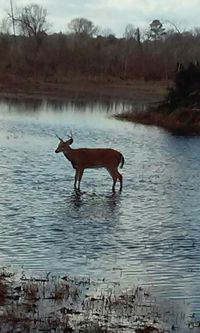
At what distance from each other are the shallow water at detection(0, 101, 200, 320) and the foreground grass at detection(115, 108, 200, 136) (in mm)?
10783

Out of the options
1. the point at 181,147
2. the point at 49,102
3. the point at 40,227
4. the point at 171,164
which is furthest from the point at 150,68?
the point at 40,227

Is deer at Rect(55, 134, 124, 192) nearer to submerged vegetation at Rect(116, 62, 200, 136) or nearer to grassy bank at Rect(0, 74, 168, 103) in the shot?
submerged vegetation at Rect(116, 62, 200, 136)

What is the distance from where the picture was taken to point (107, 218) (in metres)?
13.7

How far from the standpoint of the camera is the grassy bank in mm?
59562

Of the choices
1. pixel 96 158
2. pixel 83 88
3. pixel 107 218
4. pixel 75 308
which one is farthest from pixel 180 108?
pixel 75 308

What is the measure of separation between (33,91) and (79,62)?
17140 millimetres

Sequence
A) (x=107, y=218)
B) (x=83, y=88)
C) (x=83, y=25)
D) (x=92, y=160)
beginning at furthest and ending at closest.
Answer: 1. (x=83, y=25)
2. (x=83, y=88)
3. (x=92, y=160)
4. (x=107, y=218)

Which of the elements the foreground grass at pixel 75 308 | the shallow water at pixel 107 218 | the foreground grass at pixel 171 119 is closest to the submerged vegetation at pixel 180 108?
the foreground grass at pixel 171 119

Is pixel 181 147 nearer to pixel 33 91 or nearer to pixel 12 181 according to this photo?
pixel 12 181

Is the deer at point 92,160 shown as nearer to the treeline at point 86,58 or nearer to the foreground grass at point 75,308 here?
the foreground grass at point 75,308

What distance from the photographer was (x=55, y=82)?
69438mm

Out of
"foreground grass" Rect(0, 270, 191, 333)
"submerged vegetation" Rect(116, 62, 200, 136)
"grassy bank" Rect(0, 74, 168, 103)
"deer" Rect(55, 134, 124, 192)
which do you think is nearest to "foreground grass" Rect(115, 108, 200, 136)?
"submerged vegetation" Rect(116, 62, 200, 136)

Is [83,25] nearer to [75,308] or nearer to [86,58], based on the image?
[86,58]

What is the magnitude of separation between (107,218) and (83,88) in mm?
53521
